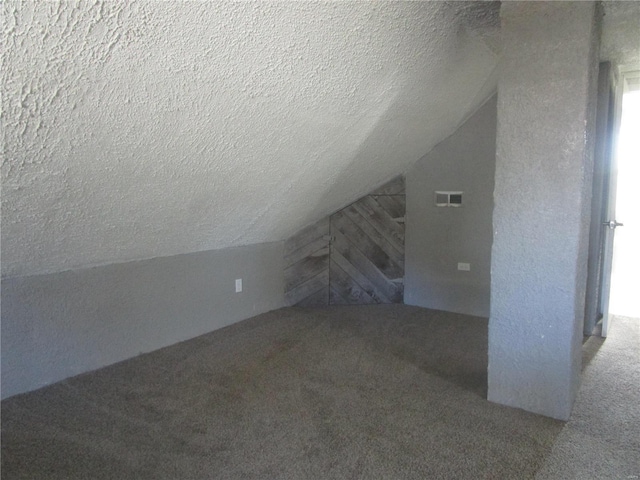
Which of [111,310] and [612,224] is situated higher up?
[612,224]

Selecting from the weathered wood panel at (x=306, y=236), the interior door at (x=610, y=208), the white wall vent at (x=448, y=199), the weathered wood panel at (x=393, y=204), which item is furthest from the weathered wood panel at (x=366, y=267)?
the interior door at (x=610, y=208)

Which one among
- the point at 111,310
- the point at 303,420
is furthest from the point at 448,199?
the point at 111,310

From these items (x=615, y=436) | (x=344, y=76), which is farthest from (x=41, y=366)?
(x=615, y=436)

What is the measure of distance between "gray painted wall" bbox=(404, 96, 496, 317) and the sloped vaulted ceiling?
67cm

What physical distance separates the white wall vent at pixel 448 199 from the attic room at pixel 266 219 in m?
0.91

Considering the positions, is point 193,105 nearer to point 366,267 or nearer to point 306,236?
point 306,236

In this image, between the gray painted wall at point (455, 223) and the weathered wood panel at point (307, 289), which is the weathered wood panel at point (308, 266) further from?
the gray painted wall at point (455, 223)

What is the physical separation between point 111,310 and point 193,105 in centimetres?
148

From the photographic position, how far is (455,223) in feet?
12.9

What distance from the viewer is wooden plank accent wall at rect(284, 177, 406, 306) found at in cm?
421

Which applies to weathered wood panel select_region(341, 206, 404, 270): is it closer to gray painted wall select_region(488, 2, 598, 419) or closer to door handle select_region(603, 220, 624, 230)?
door handle select_region(603, 220, 624, 230)

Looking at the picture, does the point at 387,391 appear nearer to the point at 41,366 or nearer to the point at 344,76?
the point at 344,76

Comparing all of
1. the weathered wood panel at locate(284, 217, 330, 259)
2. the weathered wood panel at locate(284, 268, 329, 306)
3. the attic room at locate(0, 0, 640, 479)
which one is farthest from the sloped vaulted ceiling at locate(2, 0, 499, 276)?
the weathered wood panel at locate(284, 268, 329, 306)

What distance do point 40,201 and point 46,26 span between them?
0.82m
